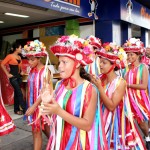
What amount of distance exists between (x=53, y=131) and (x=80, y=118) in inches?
15.2

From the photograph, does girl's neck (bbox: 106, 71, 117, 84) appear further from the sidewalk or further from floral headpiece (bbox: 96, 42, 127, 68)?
the sidewalk

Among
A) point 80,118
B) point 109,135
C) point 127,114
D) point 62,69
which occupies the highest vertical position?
point 62,69

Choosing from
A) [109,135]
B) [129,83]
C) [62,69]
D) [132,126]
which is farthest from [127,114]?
[62,69]

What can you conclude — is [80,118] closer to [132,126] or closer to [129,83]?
[132,126]

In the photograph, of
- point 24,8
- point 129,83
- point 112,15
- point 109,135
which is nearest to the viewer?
point 109,135

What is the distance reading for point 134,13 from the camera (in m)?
9.55

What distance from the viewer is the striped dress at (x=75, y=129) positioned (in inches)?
76.1

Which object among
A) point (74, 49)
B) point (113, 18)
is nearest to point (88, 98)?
point (74, 49)

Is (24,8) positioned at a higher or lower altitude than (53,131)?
higher

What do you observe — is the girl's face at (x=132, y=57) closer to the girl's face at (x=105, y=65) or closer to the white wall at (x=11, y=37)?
the girl's face at (x=105, y=65)

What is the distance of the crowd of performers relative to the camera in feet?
6.27

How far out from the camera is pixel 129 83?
390 centimetres

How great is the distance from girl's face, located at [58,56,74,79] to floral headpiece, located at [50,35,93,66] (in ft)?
0.13

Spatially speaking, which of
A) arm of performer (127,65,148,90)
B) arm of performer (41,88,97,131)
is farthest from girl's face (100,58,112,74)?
arm of performer (127,65,148,90)
